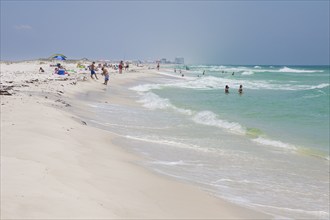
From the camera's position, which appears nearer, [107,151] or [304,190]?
[304,190]

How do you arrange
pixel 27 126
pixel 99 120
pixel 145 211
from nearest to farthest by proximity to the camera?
1. pixel 145 211
2. pixel 27 126
3. pixel 99 120

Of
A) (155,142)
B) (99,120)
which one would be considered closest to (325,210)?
(155,142)

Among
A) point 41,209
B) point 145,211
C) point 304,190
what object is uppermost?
point 41,209

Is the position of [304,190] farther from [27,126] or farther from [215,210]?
[27,126]

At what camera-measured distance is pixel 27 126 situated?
9.38m

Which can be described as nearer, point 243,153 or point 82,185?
point 82,185

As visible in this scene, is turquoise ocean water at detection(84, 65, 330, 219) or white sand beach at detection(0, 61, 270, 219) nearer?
white sand beach at detection(0, 61, 270, 219)

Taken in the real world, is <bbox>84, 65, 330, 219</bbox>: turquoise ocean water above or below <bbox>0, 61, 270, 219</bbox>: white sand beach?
below

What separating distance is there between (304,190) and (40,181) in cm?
516

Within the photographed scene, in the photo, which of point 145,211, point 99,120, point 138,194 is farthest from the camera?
point 99,120

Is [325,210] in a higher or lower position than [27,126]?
lower

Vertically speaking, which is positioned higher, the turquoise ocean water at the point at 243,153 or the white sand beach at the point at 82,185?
the white sand beach at the point at 82,185

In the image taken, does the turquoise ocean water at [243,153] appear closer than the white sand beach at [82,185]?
No

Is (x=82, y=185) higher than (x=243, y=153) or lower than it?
higher
